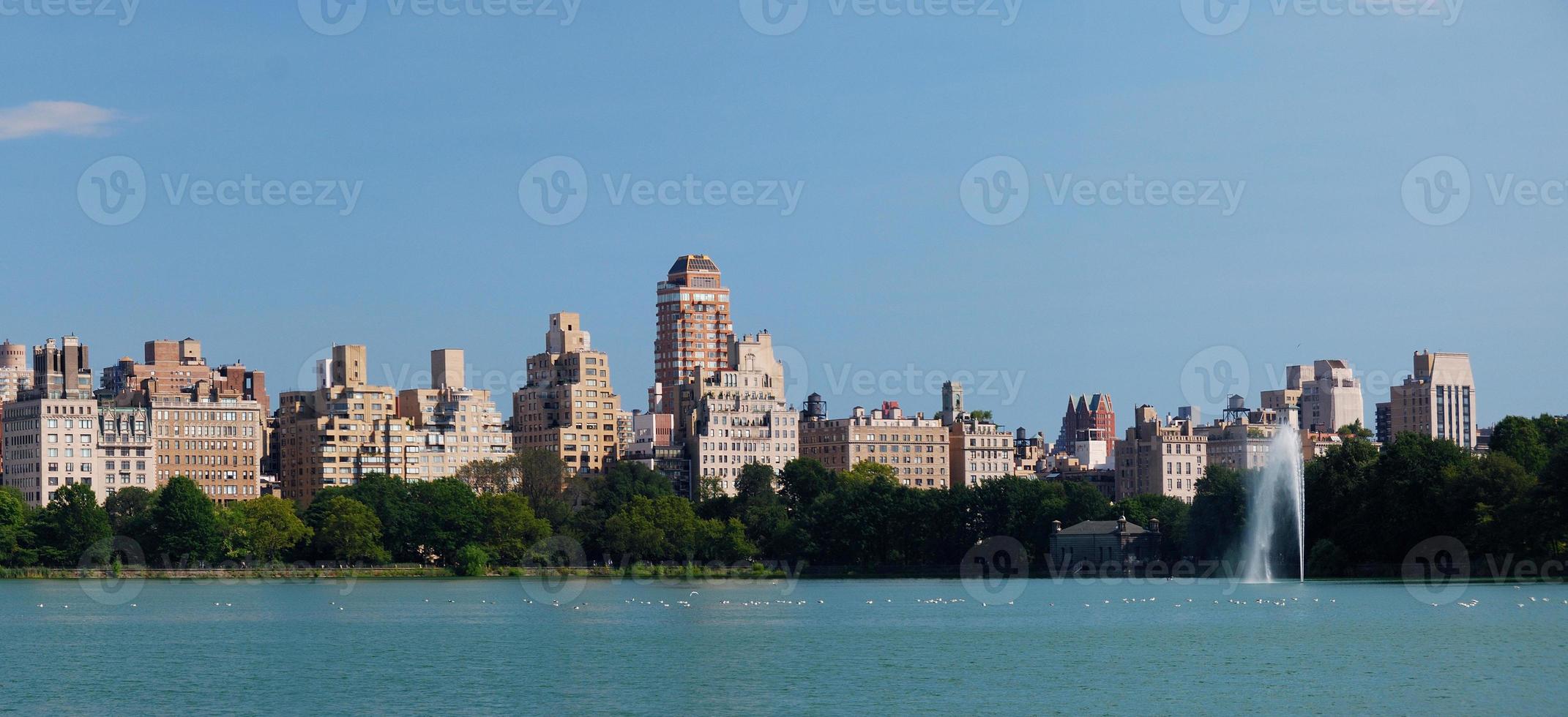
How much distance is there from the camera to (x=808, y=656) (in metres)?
76.6

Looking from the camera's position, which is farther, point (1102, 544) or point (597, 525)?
point (597, 525)

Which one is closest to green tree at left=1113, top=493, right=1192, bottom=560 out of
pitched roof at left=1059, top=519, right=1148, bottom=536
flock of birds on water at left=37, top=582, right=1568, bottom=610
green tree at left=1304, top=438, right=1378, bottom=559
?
pitched roof at left=1059, top=519, right=1148, bottom=536

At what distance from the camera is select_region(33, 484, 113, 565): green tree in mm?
170500

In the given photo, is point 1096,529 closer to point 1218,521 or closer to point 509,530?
point 1218,521

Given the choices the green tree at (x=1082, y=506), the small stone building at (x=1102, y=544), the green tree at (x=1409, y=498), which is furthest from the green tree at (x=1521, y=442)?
the green tree at (x=1082, y=506)

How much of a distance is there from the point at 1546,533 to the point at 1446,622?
1523 inches

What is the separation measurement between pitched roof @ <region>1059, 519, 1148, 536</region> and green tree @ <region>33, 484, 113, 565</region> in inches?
3107

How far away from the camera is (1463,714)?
5559cm

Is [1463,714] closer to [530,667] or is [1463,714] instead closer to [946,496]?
[530,667]

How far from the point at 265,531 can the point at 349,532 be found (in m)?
6.72

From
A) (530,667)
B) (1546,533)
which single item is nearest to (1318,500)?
(1546,533)

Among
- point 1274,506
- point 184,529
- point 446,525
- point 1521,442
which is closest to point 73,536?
point 184,529

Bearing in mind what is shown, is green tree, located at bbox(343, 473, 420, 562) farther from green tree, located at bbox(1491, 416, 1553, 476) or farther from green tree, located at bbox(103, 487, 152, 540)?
green tree, located at bbox(1491, 416, 1553, 476)

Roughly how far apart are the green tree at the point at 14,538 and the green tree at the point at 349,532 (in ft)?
74.7
